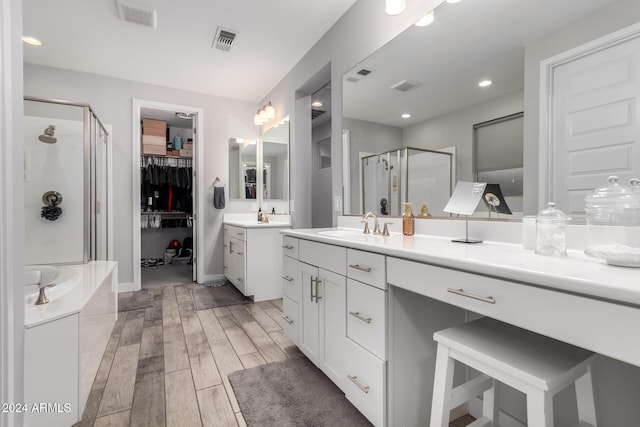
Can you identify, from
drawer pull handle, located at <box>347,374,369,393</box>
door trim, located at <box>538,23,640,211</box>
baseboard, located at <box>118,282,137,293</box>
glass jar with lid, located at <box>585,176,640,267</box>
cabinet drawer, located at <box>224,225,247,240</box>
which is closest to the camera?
glass jar with lid, located at <box>585,176,640,267</box>

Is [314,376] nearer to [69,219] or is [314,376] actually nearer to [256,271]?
[256,271]

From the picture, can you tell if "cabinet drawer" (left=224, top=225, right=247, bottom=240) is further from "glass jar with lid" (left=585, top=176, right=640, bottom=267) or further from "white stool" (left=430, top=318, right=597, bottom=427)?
"glass jar with lid" (left=585, top=176, right=640, bottom=267)

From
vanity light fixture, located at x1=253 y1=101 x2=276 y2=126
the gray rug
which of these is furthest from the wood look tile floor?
vanity light fixture, located at x1=253 y1=101 x2=276 y2=126

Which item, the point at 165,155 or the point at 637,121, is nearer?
the point at 637,121

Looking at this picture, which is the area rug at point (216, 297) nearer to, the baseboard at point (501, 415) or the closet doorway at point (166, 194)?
the closet doorway at point (166, 194)

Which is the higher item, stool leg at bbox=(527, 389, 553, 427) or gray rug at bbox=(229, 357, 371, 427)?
stool leg at bbox=(527, 389, 553, 427)

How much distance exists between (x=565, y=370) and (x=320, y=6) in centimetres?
259

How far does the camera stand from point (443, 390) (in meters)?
0.99

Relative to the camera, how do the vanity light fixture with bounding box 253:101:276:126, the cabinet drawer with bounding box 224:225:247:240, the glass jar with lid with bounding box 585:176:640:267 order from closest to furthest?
the glass jar with lid with bounding box 585:176:640:267
the cabinet drawer with bounding box 224:225:247:240
the vanity light fixture with bounding box 253:101:276:126

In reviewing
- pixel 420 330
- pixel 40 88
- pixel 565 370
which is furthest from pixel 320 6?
pixel 40 88

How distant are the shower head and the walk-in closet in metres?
2.24

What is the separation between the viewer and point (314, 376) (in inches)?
67.6

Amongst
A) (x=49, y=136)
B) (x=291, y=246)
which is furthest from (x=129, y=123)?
(x=291, y=246)

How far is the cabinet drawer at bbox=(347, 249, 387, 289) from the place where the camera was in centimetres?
121
